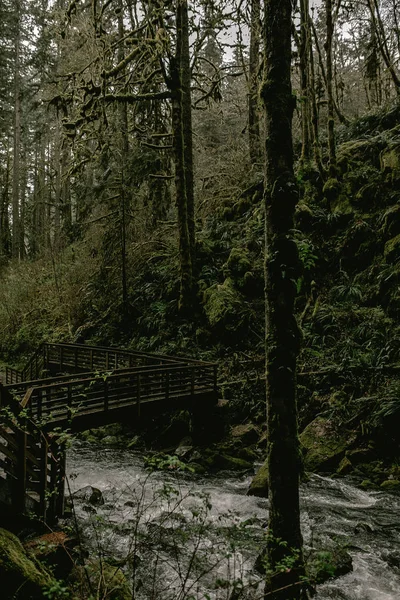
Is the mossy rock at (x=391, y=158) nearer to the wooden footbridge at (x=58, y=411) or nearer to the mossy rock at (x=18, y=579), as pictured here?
the wooden footbridge at (x=58, y=411)

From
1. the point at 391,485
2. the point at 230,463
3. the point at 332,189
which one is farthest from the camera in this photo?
the point at 332,189

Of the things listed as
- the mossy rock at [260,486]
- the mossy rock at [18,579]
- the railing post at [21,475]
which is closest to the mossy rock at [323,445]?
the mossy rock at [260,486]

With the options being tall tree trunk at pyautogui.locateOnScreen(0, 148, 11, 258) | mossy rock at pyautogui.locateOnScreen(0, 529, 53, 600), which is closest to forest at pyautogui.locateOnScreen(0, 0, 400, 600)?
mossy rock at pyautogui.locateOnScreen(0, 529, 53, 600)

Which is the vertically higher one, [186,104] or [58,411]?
[186,104]

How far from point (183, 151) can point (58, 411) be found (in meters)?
10.7

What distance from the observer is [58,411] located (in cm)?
1028

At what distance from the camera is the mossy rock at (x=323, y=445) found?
912cm

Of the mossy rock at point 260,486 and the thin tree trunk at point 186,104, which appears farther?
the thin tree trunk at point 186,104

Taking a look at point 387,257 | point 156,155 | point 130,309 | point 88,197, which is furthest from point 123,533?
point 88,197

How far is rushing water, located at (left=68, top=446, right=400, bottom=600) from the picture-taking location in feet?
17.8

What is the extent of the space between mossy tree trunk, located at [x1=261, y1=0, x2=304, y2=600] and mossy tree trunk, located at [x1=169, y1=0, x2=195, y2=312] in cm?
1146

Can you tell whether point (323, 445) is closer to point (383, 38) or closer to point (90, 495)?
point (90, 495)

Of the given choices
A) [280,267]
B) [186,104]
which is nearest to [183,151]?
[186,104]

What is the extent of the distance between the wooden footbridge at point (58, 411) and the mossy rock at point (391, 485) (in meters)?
5.10
